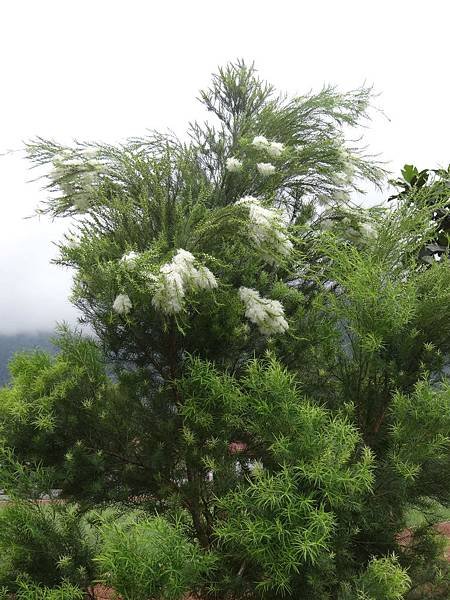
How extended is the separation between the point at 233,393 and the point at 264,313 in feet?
2.52

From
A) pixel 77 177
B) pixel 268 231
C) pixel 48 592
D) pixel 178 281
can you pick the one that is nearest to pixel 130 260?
pixel 178 281

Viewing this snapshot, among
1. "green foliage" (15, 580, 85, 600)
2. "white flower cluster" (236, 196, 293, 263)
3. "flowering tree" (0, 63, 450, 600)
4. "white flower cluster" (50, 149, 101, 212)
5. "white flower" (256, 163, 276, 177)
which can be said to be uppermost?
"white flower" (256, 163, 276, 177)

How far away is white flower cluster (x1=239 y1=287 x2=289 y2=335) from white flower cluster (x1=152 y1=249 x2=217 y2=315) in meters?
0.49

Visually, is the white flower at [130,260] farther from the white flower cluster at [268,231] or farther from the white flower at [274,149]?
the white flower at [274,149]

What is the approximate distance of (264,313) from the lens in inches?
193

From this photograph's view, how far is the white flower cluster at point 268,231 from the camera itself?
471cm

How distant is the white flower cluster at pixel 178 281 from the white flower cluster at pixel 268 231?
0.60m

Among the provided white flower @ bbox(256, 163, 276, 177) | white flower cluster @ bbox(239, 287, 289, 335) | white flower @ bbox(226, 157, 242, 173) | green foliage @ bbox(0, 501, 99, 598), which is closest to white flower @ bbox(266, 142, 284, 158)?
white flower @ bbox(256, 163, 276, 177)

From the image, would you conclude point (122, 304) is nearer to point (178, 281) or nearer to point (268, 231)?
point (178, 281)

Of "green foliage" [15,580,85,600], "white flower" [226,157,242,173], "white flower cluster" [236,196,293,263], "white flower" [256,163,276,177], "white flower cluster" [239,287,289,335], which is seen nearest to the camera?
"green foliage" [15,580,85,600]

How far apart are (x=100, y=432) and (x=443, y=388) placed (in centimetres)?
321

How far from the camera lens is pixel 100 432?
5059mm

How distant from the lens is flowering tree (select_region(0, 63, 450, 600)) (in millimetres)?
4340

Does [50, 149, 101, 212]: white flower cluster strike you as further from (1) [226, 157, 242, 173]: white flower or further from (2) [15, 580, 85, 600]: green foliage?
(2) [15, 580, 85, 600]: green foliage
